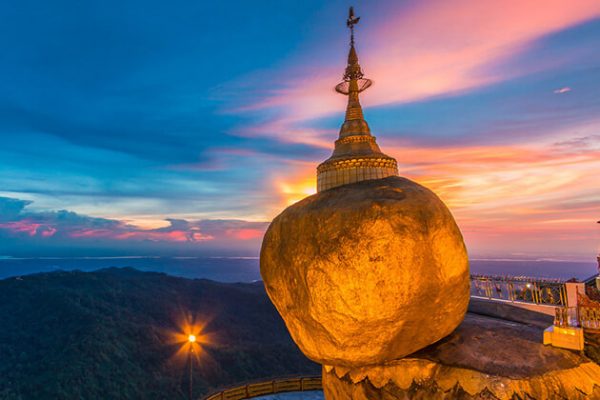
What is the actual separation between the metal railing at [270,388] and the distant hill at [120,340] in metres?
24.2

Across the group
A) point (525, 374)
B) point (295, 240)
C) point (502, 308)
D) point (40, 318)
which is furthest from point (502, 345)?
point (40, 318)

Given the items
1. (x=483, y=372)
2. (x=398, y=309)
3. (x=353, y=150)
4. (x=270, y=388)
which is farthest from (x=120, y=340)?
(x=483, y=372)

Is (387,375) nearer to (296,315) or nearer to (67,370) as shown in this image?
(296,315)

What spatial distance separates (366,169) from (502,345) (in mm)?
8224

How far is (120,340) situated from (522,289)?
232ft

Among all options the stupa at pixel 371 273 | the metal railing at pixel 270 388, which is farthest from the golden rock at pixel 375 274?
the metal railing at pixel 270 388

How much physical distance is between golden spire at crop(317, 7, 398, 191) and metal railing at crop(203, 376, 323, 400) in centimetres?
1279

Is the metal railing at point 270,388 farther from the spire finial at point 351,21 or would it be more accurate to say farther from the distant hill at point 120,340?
the distant hill at point 120,340

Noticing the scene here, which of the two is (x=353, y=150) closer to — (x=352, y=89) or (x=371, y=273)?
(x=352, y=89)

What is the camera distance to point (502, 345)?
11.1 meters

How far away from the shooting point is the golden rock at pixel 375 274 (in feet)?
34.4

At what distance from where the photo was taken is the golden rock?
10.5 metres

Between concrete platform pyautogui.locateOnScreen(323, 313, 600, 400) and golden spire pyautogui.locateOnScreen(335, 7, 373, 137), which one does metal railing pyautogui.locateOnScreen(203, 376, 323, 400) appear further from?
golden spire pyautogui.locateOnScreen(335, 7, 373, 137)

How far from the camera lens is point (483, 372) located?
33.0ft
